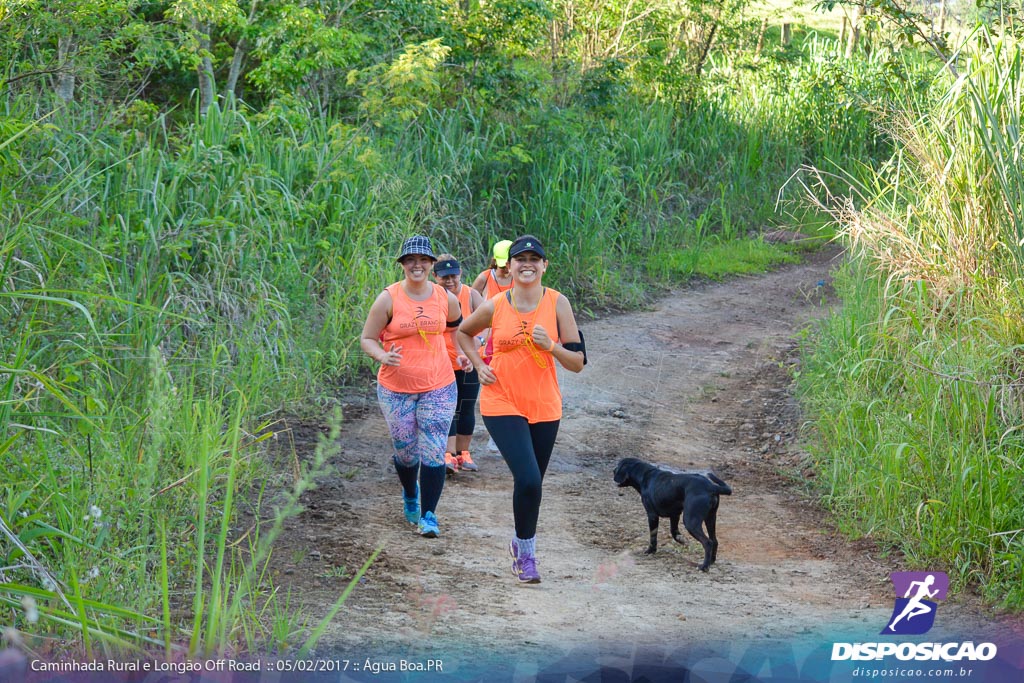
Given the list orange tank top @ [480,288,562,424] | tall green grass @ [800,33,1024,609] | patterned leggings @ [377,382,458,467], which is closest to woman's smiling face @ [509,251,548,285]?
orange tank top @ [480,288,562,424]

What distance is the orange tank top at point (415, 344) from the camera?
6062mm

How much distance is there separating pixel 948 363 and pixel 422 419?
123 inches

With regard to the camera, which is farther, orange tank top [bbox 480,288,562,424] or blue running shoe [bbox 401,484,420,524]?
blue running shoe [bbox 401,484,420,524]

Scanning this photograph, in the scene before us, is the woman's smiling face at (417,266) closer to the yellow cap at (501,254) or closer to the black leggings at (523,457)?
the black leggings at (523,457)

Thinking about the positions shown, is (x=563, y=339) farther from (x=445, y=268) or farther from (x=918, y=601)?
(x=918, y=601)

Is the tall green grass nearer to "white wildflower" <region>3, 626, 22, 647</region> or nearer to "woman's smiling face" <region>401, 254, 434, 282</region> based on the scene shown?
"woman's smiling face" <region>401, 254, 434, 282</region>

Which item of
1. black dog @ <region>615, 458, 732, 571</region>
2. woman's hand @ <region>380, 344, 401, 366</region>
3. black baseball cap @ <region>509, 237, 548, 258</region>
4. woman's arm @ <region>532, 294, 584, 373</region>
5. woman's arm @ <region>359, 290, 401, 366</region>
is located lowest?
black dog @ <region>615, 458, 732, 571</region>

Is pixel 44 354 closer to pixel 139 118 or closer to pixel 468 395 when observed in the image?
pixel 468 395

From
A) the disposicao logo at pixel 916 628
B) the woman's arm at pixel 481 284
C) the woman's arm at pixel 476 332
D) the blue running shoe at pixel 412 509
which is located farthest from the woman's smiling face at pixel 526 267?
the woman's arm at pixel 481 284

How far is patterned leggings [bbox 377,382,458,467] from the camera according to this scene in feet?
19.9

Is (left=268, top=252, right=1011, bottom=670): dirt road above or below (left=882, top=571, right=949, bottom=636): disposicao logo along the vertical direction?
below

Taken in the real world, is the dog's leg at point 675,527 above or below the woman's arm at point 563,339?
below

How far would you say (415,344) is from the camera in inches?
240

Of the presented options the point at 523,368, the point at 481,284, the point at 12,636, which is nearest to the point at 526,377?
the point at 523,368
